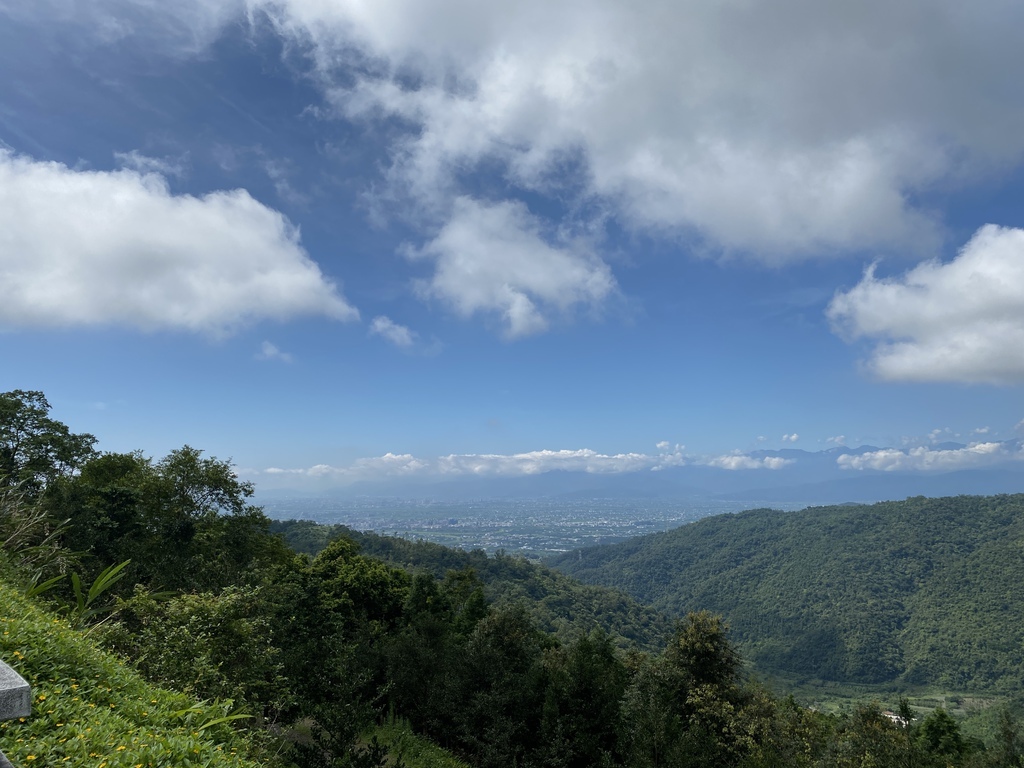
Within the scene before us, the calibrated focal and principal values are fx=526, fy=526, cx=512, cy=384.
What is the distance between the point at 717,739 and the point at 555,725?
18.4ft

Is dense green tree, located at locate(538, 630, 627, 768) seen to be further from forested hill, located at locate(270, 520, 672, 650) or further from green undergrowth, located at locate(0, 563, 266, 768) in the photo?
forested hill, located at locate(270, 520, 672, 650)

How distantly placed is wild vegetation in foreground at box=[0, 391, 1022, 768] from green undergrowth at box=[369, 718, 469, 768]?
133mm

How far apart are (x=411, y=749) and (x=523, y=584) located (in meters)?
74.2

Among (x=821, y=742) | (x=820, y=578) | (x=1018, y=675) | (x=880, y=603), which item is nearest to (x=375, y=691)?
(x=821, y=742)

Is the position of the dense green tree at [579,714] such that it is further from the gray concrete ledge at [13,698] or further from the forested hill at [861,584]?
the forested hill at [861,584]

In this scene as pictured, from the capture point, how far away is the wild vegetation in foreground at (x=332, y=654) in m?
11.5

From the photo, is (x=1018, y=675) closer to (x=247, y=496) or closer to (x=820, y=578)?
(x=820, y=578)

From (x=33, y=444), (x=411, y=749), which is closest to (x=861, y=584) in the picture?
(x=411, y=749)

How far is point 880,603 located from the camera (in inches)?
5059

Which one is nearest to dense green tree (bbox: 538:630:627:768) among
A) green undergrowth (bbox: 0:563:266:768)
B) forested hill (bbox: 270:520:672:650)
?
green undergrowth (bbox: 0:563:266:768)

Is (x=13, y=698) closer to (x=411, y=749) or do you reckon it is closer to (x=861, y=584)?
(x=411, y=749)

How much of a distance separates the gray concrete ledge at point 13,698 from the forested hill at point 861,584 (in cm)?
11128

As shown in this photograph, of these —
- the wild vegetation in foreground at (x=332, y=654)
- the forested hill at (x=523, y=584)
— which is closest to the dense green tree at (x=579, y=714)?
the wild vegetation in foreground at (x=332, y=654)

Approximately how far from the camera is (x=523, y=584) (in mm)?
88812
